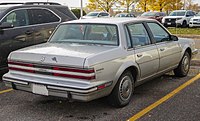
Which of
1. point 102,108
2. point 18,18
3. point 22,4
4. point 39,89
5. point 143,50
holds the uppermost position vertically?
point 22,4

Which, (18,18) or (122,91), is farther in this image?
(18,18)

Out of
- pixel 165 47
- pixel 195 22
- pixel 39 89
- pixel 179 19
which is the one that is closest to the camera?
pixel 39 89

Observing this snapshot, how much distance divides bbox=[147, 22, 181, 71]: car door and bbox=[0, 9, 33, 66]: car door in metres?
3.02

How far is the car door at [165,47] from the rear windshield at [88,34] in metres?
1.10

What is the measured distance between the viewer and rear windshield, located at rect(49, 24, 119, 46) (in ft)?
16.7

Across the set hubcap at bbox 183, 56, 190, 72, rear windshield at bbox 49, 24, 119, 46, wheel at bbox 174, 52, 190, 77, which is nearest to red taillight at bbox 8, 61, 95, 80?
rear windshield at bbox 49, 24, 119, 46

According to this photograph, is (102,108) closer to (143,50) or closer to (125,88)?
(125,88)

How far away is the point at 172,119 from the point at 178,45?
2488 millimetres

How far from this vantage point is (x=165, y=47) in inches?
236

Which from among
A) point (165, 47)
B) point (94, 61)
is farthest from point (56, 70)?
point (165, 47)

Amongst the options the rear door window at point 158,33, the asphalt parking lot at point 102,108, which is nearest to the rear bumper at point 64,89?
the asphalt parking lot at point 102,108

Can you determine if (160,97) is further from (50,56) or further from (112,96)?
(50,56)

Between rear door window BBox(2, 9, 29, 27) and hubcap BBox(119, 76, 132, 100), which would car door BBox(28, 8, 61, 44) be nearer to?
rear door window BBox(2, 9, 29, 27)

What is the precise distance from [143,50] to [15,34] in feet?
10.5
